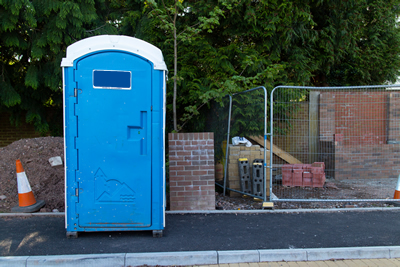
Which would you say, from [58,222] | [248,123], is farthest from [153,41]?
[58,222]

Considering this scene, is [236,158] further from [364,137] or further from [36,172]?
[36,172]

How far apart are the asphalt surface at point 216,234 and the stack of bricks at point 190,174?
29 centimetres

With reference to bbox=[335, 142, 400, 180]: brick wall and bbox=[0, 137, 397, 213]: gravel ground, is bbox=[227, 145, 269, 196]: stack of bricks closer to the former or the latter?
bbox=[0, 137, 397, 213]: gravel ground

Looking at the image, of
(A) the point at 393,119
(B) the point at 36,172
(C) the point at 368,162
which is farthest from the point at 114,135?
(A) the point at 393,119

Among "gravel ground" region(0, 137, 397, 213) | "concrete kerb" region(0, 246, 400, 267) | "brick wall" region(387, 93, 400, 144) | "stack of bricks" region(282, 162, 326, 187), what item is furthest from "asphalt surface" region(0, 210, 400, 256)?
"brick wall" region(387, 93, 400, 144)

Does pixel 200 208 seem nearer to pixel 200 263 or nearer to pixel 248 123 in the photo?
pixel 200 263

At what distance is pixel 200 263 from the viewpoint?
3516 mm

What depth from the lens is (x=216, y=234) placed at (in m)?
4.17

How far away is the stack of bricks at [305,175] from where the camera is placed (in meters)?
6.83

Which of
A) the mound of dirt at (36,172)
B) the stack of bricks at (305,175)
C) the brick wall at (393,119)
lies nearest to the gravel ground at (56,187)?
the mound of dirt at (36,172)

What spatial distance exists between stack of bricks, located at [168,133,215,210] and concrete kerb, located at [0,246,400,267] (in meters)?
1.67

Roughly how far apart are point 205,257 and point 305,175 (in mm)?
4266

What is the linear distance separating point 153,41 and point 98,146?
414 centimetres

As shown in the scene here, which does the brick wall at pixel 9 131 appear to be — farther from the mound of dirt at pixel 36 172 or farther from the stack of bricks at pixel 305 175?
the stack of bricks at pixel 305 175
